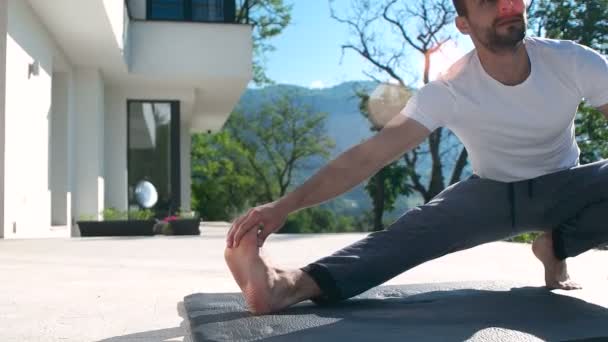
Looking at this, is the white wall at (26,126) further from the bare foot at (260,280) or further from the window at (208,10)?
the bare foot at (260,280)

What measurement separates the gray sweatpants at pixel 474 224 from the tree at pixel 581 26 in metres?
11.8

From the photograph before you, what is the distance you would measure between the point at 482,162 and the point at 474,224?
0.16 metres

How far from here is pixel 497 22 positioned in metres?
1.62

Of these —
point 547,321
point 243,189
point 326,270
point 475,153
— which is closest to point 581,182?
point 475,153

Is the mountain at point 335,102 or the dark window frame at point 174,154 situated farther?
the mountain at point 335,102

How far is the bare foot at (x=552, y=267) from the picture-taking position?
1882mm

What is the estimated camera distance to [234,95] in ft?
35.2

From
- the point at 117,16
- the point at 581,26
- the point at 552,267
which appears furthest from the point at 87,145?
the point at 581,26

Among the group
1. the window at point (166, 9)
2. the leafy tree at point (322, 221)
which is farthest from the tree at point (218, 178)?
the window at point (166, 9)

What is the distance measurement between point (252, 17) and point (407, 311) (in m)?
19.3

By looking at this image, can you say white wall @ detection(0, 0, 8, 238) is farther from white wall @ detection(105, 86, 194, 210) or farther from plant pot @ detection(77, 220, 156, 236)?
white wall @ detection(105, 86, 194, 210)

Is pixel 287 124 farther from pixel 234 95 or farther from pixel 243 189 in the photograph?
pixel 234 95

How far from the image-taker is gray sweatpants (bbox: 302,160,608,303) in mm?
1621

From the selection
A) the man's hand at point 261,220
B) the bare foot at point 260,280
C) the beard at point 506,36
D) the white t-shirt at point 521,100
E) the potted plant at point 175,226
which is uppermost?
the beard at point 506,36
